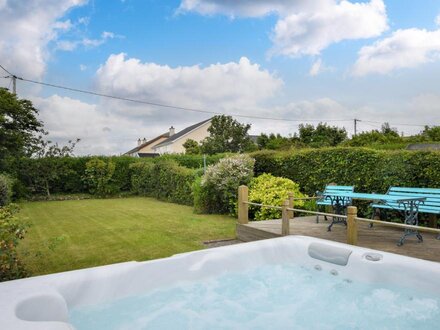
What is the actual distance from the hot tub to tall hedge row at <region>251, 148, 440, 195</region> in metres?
3.27

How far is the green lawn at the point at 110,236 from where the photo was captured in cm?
578

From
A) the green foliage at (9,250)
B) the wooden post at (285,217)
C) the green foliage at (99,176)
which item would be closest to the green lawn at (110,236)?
the green foliage at (9,250)

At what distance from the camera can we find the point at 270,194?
29.1 feet

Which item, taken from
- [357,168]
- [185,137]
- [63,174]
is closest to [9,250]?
[357,168]

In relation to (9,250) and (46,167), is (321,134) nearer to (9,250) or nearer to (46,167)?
(46,167)

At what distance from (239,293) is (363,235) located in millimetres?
3100

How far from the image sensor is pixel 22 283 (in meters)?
3.30

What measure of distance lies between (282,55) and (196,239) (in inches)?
279

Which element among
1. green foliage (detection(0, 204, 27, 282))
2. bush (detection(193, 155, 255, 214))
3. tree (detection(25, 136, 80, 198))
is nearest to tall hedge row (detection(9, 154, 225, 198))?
tree (detection(25, 136, 80, 198))

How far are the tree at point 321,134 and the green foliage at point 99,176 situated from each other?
56.9 feet

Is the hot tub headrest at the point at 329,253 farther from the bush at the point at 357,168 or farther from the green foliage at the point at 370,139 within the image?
the green foliage at the point at 370,139

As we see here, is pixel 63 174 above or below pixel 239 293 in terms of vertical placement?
above

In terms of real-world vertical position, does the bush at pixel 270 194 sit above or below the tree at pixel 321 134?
below

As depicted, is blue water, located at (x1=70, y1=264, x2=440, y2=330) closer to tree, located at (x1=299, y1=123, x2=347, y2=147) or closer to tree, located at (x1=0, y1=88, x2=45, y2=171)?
tree, located at (x1=0, y1=88, x2=45, y2=171)
